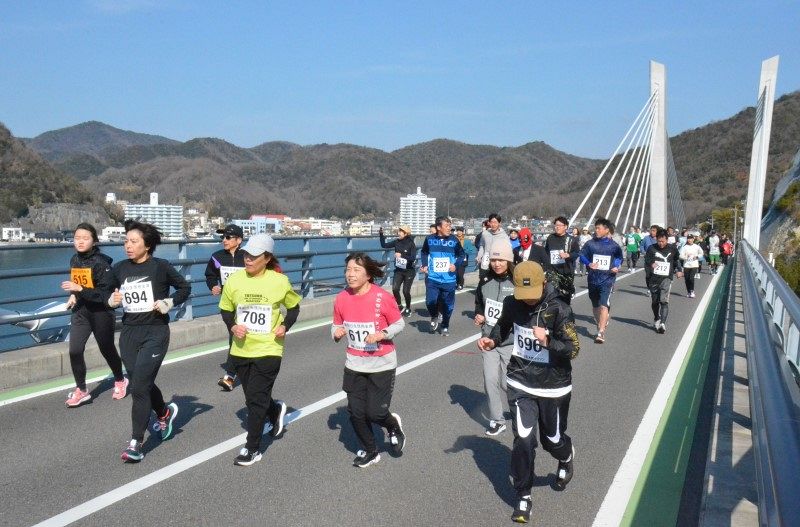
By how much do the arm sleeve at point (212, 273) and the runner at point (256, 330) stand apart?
3.36 metres

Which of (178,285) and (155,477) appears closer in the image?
(155,477)

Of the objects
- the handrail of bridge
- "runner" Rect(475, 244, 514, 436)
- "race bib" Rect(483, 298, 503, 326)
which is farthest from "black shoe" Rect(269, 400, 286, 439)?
the handrail of bridge

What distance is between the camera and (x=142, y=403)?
6098mm

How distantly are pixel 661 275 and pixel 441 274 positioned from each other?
4.09 meters

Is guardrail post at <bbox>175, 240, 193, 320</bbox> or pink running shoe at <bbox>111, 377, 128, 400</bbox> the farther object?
guardrail post at <bbox>175, 240, 193, 320</bbox>

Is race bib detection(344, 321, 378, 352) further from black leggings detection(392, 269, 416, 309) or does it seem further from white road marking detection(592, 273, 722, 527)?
black leggings detection(392, 269, 416, 309)

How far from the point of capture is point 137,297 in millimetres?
6461

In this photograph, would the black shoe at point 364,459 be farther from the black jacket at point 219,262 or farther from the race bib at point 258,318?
the black jacket at point 219,262

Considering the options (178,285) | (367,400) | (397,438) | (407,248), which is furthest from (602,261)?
(178,285)

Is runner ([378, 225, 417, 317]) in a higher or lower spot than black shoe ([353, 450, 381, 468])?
higher

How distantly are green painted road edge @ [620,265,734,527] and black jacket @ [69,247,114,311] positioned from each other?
193 inches

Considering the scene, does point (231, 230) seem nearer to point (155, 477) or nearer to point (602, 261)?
point (155, 477)

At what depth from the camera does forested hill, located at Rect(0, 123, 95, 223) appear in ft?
90.3

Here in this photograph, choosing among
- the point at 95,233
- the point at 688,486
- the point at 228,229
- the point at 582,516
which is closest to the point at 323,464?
the point at 582,516
